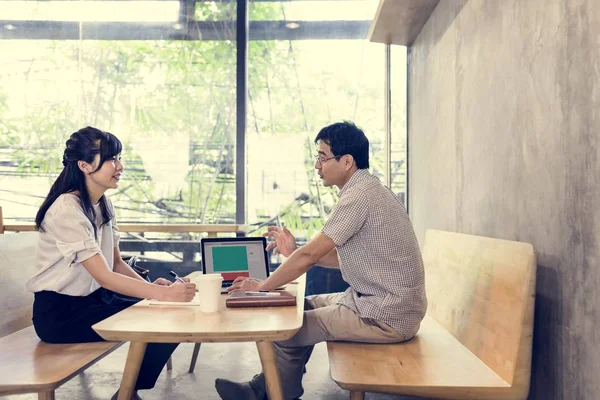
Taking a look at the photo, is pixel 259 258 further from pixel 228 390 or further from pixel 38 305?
pixel 38 305

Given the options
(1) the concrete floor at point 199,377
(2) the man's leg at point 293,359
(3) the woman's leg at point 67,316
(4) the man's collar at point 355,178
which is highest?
(4) the man's collar at point 355,178

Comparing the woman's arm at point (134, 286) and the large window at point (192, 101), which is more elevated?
the large window at point (192, 101)

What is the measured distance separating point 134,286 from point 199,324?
509 millimetres

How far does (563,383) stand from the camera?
1.80m

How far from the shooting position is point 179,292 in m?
2.05

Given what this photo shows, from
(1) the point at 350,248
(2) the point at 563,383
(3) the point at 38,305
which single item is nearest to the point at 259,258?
(1) the point at 350,248

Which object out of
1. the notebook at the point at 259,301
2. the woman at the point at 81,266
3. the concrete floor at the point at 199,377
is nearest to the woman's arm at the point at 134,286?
the woman at the point at 81,266

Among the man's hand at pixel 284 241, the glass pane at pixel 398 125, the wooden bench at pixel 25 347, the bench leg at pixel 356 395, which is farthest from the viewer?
the glass pane at pixel 398 125

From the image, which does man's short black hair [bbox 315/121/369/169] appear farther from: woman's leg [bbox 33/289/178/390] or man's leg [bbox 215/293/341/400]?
woman's leg [bbox 33/289/178/390]

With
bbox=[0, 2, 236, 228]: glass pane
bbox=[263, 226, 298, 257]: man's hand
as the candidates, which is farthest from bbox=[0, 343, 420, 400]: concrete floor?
bbox=[0, 2, 236, 228]: glass pane

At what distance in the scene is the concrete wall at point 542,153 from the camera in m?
1.63

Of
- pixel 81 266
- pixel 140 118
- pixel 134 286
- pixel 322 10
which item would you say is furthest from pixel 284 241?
pixel 322 10

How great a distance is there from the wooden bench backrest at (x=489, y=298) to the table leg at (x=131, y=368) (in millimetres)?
1124

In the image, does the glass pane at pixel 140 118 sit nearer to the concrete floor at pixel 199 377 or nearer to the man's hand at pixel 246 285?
the concrete floor at pixel 199 377
